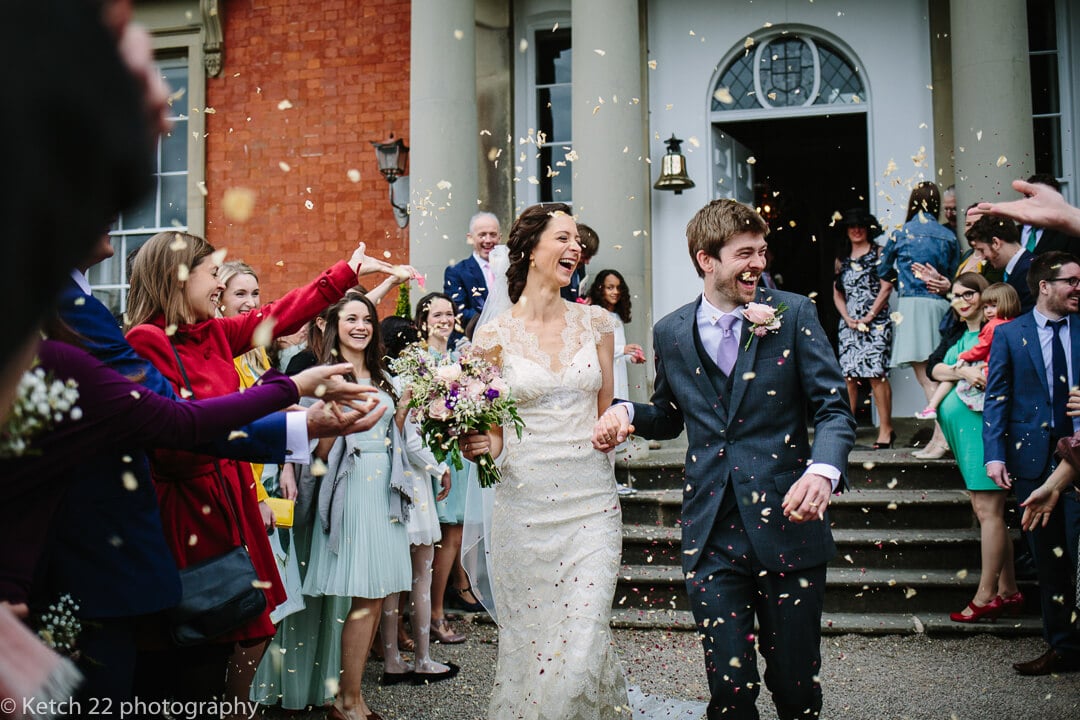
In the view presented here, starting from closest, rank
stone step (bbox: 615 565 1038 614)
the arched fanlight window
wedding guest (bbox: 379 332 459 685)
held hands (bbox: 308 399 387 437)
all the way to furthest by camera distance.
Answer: held hands (bbox: 308 399 387 437)
wedding guest (bbox: 379 332 459 685)
stone step (bbox: 615 565 1038 614)
the arched fanlight window

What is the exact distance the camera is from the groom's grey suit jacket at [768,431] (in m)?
3.86

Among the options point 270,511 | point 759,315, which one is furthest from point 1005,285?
point 270,511

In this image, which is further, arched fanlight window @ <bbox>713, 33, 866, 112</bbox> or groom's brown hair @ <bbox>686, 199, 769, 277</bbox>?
arched fanlight window @ <bbox>713, 33, 866, 112</bbox>

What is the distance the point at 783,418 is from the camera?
3980 mm

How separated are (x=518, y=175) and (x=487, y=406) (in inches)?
298

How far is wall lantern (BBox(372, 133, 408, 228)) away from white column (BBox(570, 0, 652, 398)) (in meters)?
2.46

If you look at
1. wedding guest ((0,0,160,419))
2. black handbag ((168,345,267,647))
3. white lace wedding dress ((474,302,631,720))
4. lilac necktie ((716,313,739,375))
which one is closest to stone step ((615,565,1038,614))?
white lace wedding dress ((474,302,631,720))

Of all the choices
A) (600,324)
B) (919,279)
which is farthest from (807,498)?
(919,279)

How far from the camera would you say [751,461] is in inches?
155

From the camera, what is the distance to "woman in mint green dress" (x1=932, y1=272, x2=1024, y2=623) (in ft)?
22.1

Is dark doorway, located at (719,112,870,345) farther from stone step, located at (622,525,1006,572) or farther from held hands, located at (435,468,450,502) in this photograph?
held hands, located at (435,468,450,502)

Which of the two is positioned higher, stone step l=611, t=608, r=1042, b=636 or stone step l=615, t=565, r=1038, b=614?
stone step l=615, t=565, r=1038, b=614

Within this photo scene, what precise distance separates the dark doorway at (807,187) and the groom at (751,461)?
827 cm

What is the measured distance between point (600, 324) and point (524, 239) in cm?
60
